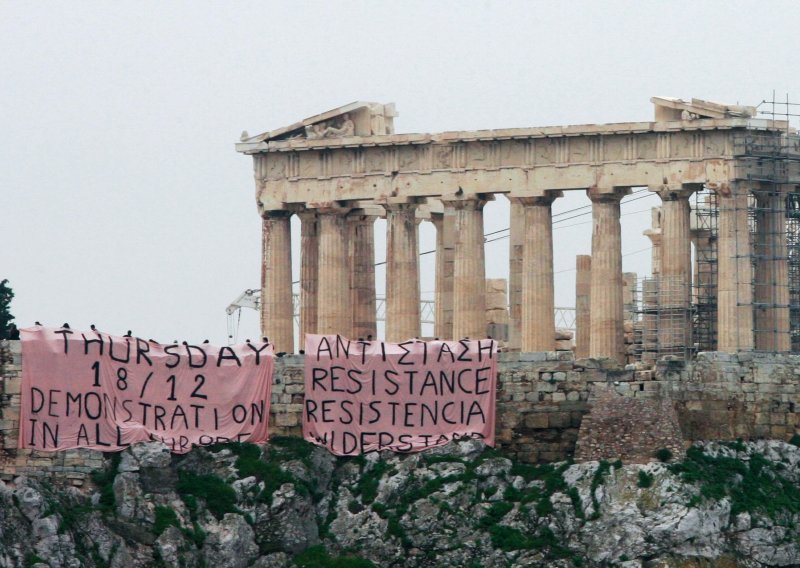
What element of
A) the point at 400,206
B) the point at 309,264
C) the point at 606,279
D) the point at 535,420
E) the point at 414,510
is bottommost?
the point at 414,510

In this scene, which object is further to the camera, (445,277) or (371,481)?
(445,277)

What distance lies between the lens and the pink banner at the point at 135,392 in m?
81.8

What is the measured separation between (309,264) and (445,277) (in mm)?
4889

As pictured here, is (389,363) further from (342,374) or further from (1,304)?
(1,304)

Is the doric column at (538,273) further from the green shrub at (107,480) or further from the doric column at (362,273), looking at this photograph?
the green shrub at (107,480)

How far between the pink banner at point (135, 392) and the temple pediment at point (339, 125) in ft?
99.9

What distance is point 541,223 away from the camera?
11062 cm

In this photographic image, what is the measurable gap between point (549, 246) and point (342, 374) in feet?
88.9

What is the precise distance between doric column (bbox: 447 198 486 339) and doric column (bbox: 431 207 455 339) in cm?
295

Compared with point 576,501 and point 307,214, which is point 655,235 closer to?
point 307,214

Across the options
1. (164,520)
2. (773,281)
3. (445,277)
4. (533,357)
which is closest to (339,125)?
(445,277)

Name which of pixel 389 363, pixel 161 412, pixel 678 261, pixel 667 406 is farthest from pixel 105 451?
pixel 678 261

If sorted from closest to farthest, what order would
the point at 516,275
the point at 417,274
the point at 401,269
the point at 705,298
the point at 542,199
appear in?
the point at 542,199, the point at 705,298, the point at 401,269, the point at 417,274, the point at 516,275

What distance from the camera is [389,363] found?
85.0m
